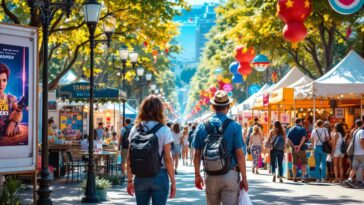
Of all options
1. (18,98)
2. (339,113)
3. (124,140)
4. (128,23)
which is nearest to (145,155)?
(18,98)

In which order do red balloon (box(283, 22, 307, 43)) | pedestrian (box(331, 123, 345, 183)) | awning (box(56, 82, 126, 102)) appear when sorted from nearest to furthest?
red balloon (box(283, 22, 307, 43)) < pedestrian (box(331, 123, 345, 183)) < awning (box(56, 82, 126, 102))

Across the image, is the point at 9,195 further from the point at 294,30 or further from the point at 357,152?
the point at 357,152

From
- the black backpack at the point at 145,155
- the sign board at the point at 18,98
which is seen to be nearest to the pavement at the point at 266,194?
the sign board at the point at 18,98

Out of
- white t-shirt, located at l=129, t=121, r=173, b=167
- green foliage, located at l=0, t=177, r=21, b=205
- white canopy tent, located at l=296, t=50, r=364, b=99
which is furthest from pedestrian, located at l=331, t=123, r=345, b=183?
white t-shirt, located at l=129, t=121, r=173, b=167

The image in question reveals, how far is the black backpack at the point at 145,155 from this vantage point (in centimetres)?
700

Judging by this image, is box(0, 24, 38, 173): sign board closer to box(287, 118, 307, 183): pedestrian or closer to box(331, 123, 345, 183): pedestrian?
box(287, 118, 307, 183): pedestrian

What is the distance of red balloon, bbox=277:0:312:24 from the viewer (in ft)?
52.3

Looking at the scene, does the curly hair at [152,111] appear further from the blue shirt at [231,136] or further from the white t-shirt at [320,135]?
the white t-shirt at [320,135]

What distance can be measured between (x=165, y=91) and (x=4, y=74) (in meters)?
99.1

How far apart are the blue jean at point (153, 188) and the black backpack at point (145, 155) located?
0.23 ft

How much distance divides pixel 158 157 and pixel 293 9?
9.76 meters

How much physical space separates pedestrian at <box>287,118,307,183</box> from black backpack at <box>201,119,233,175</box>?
41.3ft

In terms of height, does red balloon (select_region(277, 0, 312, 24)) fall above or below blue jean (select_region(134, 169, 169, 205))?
above

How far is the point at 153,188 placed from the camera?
7090 mm
